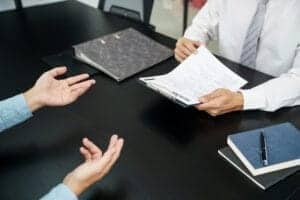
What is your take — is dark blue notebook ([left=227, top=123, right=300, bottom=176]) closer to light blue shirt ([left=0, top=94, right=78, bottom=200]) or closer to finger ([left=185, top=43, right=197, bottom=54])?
finger ([left=185, top=43, right=197, bottom=54])

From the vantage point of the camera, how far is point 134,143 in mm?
924

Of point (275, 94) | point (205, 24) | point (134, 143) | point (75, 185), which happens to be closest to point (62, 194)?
point (75, 185)

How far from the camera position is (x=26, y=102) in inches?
38.6

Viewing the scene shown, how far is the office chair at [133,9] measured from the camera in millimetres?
1929

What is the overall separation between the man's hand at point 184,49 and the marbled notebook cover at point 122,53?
0.05m

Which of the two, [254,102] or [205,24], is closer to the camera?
[254,102]

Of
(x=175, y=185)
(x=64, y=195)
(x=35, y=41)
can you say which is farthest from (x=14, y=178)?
(x=35, y=41)

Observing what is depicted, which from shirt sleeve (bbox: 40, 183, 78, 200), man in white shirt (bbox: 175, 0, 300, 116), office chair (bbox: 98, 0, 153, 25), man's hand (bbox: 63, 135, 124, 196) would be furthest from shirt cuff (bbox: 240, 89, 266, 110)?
office chair (bbox: 98, 0, 153, 25)

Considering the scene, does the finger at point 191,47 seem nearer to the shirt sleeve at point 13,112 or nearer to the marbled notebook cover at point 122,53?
the marbled notebook cover at point 122,53

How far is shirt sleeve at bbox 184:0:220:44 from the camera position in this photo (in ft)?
4.91

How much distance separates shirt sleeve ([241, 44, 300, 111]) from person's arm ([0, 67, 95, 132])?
20.0 inches

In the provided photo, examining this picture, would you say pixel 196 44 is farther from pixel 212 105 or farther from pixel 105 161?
pixel 105 161

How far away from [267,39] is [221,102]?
1.46 ft

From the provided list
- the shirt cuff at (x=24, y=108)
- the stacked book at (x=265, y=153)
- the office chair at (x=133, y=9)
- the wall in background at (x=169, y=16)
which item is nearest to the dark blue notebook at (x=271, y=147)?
the stacked book at (x=265, y=153)
